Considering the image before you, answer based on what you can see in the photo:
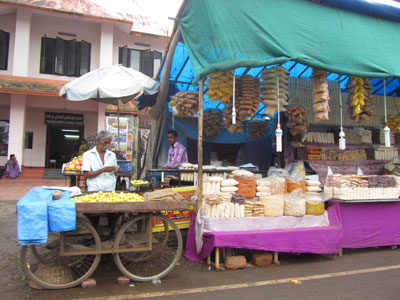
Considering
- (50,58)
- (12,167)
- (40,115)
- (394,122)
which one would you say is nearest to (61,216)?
(394,122)

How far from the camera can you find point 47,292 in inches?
128

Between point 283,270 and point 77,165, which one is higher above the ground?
point 77,165

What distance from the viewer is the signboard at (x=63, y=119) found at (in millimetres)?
15078

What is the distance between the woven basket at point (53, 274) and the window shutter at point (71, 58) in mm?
13370

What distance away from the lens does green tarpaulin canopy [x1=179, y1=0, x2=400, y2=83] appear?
13.2 ft

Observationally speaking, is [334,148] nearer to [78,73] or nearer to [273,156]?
[273,156]

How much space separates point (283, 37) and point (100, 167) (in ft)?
10.9

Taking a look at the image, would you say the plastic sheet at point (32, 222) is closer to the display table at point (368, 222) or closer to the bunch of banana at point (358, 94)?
the display table at point (368, 222)

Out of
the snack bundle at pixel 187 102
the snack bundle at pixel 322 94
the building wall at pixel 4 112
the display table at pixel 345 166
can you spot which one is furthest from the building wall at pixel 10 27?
the snack bundle at pixel 322 94

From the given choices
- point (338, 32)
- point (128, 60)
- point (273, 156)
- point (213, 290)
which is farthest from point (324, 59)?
point (128, 60)

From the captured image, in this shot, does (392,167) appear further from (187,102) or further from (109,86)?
(109,86)

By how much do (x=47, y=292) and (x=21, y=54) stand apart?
13502 millimetres

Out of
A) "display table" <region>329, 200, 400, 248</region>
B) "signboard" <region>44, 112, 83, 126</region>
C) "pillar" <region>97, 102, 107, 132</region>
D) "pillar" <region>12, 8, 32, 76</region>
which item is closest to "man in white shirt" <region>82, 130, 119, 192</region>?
"display table" <region>329, 200, 400, 248</region>

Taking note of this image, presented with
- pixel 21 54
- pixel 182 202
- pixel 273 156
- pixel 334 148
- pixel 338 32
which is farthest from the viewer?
pixel 21 54
